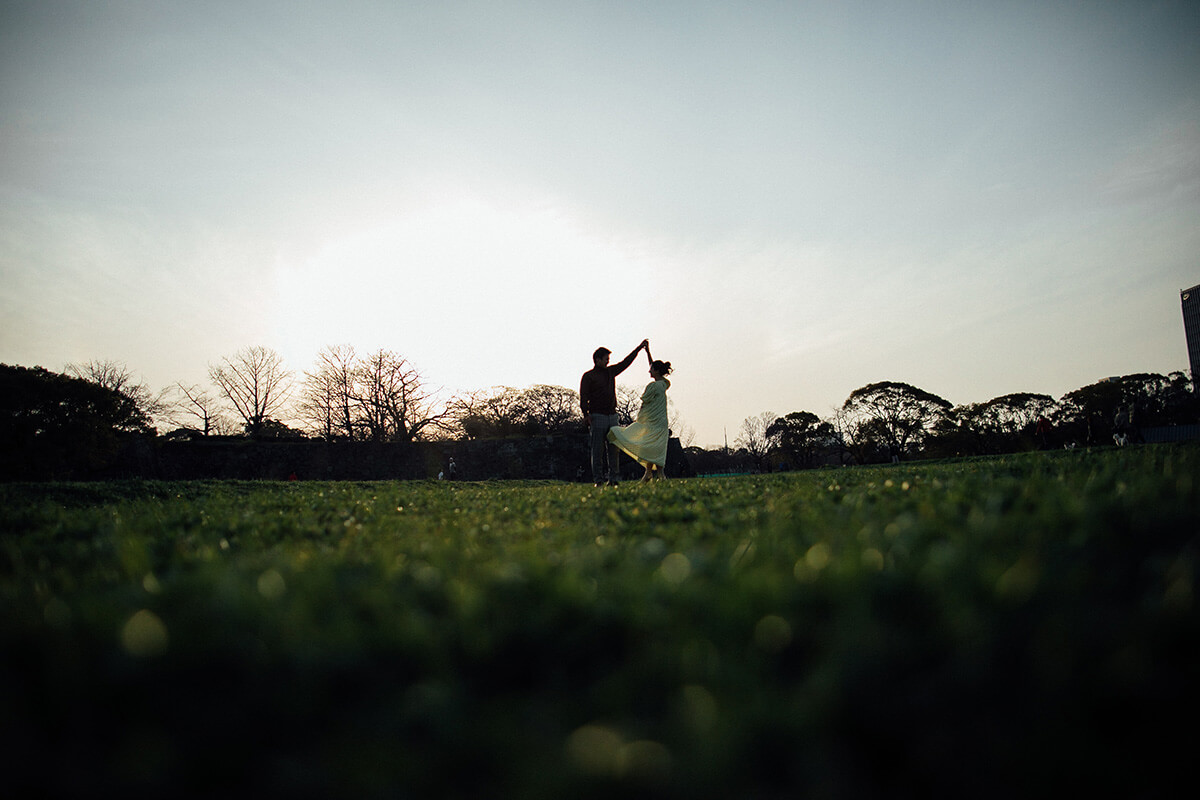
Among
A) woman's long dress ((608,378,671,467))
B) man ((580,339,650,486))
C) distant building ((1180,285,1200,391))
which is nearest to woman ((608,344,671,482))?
woman's long dress ((608,378,671,467))

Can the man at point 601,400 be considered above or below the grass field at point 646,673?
above

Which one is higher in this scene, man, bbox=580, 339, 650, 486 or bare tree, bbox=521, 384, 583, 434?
bare tree, bbox=521, 384, 583, 434

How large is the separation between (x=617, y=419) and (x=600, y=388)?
0.81 m

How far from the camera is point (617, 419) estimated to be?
1093 cm

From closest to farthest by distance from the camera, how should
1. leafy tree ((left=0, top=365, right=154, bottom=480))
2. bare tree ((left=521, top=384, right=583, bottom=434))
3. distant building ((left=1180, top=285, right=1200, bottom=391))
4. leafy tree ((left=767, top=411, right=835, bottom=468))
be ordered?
1. leafy tree ((left=0, top=365, right=154, bottom=480))
2. leafy tree ((left=767, top=411, right=835, bottom=468))
3. bare tree ((left=521, top=384, right=583, bottom=434))
4. distant building ((left=1180, top=285, right=1200, bottom=391))

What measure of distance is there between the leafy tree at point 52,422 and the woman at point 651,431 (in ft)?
68.6

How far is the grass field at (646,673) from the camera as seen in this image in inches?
33.9

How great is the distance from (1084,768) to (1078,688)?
22cm

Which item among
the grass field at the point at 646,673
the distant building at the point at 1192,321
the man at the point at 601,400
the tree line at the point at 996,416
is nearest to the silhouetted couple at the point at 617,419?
the man at the point at 601,400

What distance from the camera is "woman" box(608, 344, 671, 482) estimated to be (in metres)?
11.1

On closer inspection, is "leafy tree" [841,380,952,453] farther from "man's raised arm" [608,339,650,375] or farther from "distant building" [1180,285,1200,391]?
"distant building" [1180,285,1200,391]

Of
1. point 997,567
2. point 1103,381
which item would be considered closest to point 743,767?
point 997,567

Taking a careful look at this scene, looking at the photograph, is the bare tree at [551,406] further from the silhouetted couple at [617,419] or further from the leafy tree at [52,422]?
the silhouetted couple at [617,419]

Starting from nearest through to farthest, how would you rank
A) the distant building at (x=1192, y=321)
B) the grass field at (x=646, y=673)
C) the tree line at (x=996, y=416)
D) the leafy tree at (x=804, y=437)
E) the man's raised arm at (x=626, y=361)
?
the grass field at (x=646, y=673) < the man's raised arm at (x=626, y=361) < the tree line at (x=996, y=416) < the leafy tree at (x=804, y=437) < the distant building at (x=1192, y=321)
